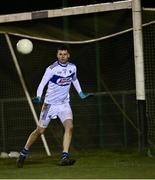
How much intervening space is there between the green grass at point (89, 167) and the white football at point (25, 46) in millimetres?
1988

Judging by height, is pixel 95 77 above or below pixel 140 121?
above

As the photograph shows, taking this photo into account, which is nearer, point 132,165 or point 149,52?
point 132,165

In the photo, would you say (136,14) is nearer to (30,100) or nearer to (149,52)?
(149,52)

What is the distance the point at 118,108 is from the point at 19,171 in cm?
358

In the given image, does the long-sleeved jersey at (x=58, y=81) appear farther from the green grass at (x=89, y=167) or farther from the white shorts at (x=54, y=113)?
the green grass at (x=89, y=167)

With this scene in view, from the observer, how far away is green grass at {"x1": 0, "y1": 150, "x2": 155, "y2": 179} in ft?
29.9

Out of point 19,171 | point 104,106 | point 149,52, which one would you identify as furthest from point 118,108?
point 19,171

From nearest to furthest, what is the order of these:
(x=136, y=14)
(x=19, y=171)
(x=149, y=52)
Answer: (x=19, y=171) → (x=136, y=14) → (x=149, y=52)

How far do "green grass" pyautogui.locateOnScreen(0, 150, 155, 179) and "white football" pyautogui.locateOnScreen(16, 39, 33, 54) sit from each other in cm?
199

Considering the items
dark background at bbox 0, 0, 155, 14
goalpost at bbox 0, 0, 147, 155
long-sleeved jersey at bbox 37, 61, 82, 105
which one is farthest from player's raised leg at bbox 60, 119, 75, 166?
dark background at bbox 0, 0, 155, 14

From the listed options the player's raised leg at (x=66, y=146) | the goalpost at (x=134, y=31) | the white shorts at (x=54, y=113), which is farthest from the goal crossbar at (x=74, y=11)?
the player's raised leg at (x=66, y=146)

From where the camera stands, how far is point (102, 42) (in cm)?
1307

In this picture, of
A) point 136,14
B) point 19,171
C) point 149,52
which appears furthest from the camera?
point 149,52

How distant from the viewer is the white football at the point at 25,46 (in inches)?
475
